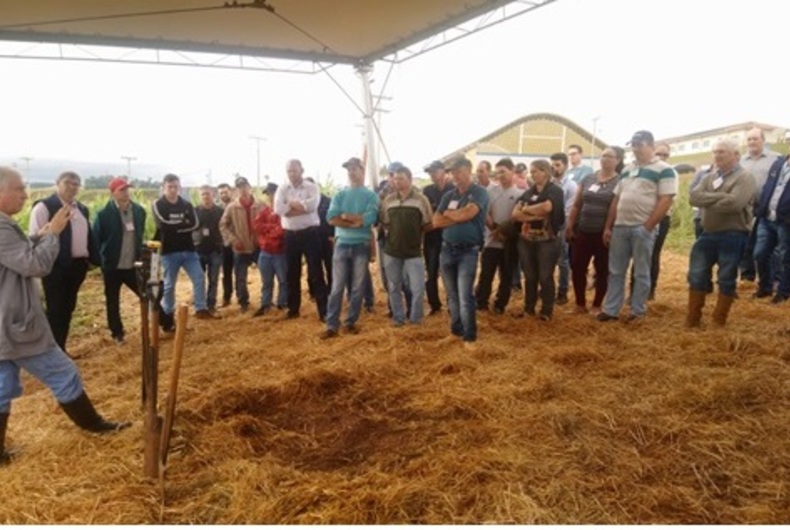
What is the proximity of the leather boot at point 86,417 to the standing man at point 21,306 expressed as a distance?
9 centimetres

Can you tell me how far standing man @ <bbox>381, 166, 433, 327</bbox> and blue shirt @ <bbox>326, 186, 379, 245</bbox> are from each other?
0.18m

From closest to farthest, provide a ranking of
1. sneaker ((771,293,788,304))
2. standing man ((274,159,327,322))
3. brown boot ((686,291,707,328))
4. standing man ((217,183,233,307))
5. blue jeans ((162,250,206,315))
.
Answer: brown boot ((686,291,707,328)), sneaker ((771,293,788,304)), standing man ((274,159,327,322)), blue jeans ((162,250,206,315)), standing man ((217,183,233,307))

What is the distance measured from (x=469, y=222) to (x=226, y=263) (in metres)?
4.23

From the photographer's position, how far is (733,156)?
468 centimetres

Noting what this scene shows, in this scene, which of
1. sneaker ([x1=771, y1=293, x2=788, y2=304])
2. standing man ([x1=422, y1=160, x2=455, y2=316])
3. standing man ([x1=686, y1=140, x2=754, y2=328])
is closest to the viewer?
standing man ([x1=686, y1=140, x2=754, y2=328])

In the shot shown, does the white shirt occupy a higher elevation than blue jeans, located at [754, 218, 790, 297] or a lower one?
higher

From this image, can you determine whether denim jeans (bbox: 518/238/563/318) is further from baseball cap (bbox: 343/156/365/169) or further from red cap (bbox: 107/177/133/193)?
red cap (bbox: 107/177/133/193)

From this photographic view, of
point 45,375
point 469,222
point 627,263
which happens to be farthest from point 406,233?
point 45,375

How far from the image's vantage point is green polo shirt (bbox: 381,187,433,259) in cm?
548

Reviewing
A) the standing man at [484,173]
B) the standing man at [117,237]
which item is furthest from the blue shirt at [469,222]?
the standing man at [117,237]

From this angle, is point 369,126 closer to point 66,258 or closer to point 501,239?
point 501,239

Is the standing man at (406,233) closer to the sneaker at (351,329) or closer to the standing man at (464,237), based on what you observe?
the standing man at (464,237)

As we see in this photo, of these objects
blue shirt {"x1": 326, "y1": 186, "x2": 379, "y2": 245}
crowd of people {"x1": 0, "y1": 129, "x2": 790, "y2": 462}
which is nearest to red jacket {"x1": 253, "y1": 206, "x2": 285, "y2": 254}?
crowd of people {"x1": 0, "y1": 129, "x2": 790, "y2": 462}

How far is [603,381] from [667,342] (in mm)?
1259
